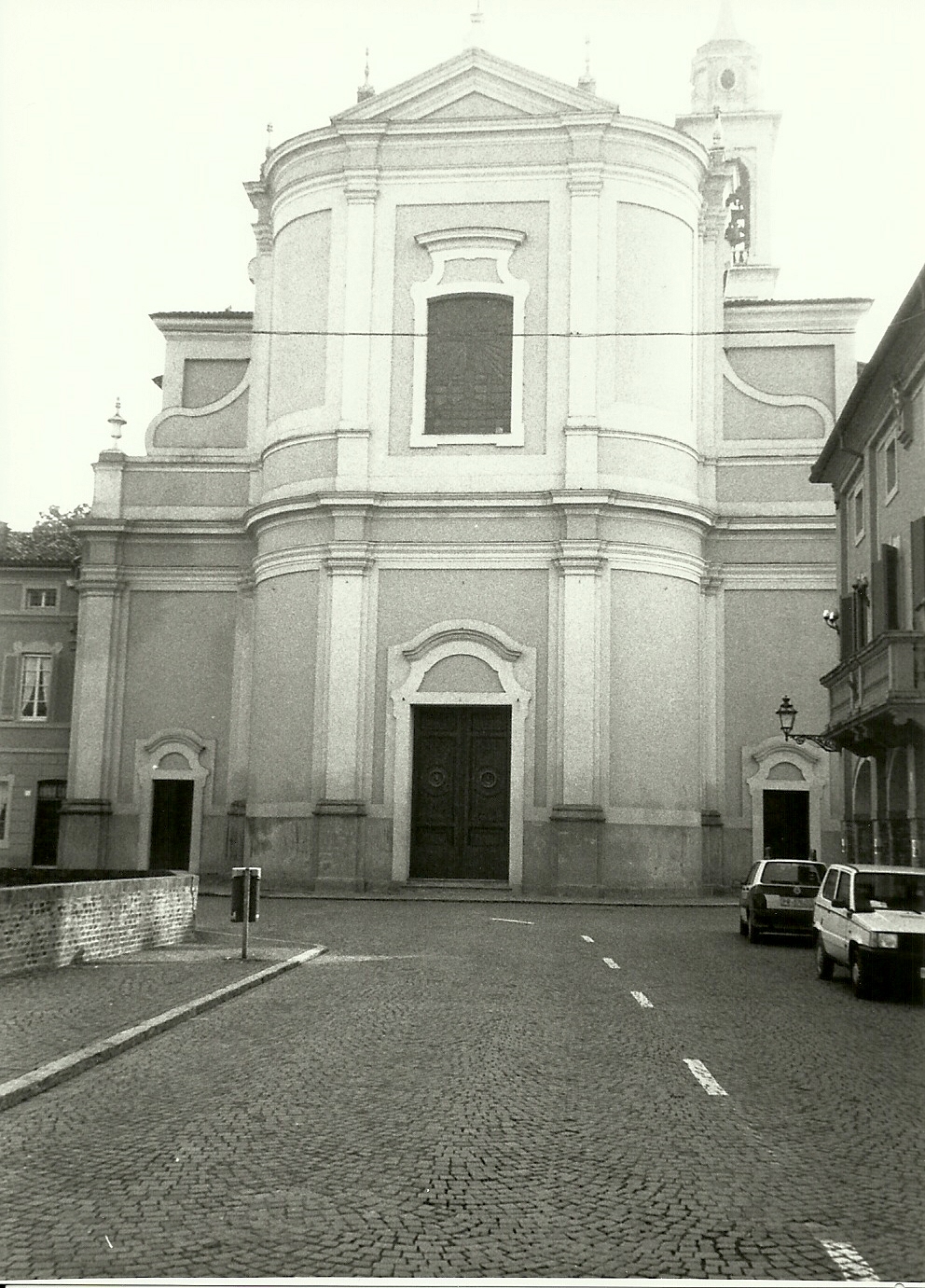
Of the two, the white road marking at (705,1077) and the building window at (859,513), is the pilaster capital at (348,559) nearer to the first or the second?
the building window at (859,513)

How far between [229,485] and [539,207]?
1004 cm

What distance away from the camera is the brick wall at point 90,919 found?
47.6 ft

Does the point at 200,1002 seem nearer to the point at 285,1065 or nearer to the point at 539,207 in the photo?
the point at 285,1065

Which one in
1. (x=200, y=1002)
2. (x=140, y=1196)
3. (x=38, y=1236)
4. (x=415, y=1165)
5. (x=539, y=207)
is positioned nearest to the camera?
(x=38, y=1236)

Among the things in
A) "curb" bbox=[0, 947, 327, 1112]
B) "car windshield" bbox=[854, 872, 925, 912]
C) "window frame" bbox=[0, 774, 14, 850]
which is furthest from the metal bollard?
"window frame" bbox=[0, 774, 14, 850]

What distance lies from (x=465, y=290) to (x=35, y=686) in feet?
54.3

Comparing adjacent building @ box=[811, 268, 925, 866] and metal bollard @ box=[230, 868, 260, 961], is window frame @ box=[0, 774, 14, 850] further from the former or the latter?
metal bollard @ box=[230, 868, 260, 961]

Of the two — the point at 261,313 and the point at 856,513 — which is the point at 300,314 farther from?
the point at 856,513

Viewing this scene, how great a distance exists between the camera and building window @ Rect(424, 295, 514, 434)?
33.6 meters

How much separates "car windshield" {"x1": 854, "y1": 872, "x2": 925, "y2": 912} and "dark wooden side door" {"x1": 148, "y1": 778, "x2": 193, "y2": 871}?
21.6 m

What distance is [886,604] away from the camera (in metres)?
24.0

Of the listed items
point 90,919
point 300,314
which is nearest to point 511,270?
point 300,314

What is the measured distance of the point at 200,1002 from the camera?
12.9 metres

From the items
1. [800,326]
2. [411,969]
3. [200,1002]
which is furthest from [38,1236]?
[800,326]
